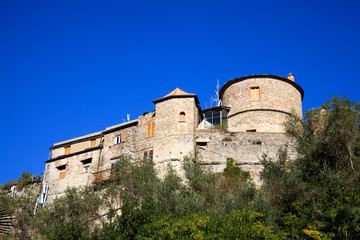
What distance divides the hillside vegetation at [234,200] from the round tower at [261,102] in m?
4.51

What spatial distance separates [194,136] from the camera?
29875mm

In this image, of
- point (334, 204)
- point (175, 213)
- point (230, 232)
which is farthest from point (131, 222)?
point (334, 204)

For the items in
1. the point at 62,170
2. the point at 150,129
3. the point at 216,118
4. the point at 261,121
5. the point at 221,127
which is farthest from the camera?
the point at 62,170

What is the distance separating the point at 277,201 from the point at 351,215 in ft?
21.6

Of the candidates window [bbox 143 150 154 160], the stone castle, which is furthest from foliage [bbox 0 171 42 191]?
window [bbox 143 150 154 160]

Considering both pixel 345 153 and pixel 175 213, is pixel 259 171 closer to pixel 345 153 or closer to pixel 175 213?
pixel 345 153

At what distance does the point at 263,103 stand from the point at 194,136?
6745mm

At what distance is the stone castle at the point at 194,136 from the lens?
96.5 feet

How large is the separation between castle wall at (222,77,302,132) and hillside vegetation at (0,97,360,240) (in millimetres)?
4511

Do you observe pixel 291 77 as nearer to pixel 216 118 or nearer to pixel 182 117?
pixel 216 118

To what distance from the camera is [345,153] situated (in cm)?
2473

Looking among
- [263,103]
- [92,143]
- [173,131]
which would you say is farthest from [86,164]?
[263,103]

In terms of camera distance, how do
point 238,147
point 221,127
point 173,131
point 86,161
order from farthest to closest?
point 86,161 → point 221,127 → point 173,131 → point 238,147

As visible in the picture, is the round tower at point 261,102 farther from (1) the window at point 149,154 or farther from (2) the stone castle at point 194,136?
(1) the window at point 149,154
